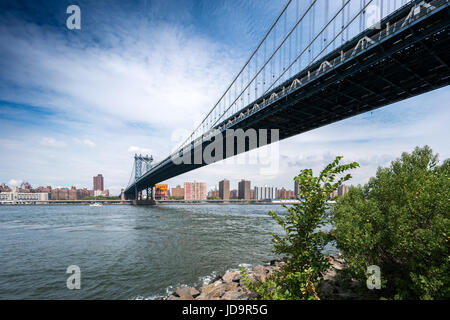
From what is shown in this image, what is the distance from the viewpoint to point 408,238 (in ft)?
15.8

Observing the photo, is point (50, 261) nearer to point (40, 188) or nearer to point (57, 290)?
point (57, 290)

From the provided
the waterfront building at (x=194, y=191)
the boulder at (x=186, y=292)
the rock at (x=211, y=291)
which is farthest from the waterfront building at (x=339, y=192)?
the waterfront building at (x=194, y=191)

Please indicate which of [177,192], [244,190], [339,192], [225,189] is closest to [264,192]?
[244,190]

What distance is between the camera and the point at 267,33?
36.2 metres

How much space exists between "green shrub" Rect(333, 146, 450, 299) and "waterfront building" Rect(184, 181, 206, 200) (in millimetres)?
153718

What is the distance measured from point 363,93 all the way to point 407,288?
21649 millimetres

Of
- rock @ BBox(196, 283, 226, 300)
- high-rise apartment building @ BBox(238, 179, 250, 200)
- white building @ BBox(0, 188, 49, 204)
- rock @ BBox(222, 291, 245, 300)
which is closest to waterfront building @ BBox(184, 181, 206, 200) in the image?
high-rise apartment building @ BBox(238, 179, 250, 200)

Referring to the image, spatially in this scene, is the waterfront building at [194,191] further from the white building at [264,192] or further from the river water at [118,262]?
the river water at [118,262]

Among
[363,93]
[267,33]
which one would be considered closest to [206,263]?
[363,93]

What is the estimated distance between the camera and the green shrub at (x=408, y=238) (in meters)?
4.23

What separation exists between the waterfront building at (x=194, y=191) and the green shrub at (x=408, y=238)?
504ft

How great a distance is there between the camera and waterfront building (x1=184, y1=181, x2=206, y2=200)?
156500 millimetres

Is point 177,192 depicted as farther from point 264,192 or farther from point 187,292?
point 187,292
